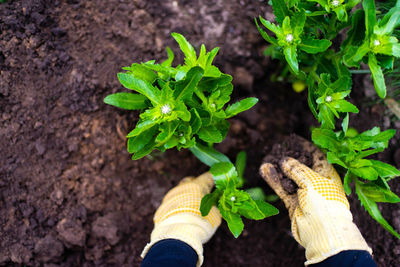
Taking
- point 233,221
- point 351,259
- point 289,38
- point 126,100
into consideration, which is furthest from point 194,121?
point 351,259

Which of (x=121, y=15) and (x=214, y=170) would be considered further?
(x=121, y=15)

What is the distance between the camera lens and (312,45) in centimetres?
200

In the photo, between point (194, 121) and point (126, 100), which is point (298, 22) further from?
point (126, 100)

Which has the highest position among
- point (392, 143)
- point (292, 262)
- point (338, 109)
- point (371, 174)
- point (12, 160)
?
point (338, 109)

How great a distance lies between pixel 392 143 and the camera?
2707 mm

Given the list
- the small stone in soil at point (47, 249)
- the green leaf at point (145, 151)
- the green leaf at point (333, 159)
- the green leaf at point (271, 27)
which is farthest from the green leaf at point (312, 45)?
the small stone in soil at point (47, 249)

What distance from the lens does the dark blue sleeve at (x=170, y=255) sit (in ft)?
5.74

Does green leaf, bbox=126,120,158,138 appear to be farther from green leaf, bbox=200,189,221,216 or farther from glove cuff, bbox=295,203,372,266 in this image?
glove cuff, bbox=295,203,372,266

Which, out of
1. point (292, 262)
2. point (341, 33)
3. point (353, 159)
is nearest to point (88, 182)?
point (292, 262)

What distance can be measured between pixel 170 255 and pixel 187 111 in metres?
0.81

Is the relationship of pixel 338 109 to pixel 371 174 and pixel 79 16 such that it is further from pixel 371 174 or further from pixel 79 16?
pixel 79 16

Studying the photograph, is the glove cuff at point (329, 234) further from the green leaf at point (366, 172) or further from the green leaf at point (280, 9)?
the green leaf at point (280, 9)

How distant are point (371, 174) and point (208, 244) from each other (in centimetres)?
148

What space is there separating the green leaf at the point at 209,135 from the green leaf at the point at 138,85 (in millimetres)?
365
